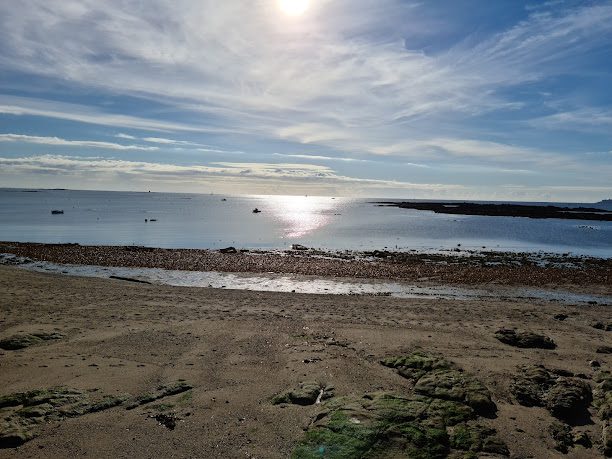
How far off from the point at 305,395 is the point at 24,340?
9630 millimetres

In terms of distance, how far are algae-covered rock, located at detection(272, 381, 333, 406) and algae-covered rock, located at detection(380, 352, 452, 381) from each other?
248 centimetres

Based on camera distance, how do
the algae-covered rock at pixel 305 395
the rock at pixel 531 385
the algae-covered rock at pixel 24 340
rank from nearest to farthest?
the algae-covered rock at pixel 305 395 < the rock at pixel 531 385 < the algae-covered rock at pixel 24 340

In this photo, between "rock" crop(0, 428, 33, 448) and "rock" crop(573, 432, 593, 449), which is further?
"rock" crop(573, 432, 593, 449)

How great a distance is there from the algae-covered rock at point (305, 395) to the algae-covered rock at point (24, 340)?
8.66 metres

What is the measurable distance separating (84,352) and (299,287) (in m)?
17.0

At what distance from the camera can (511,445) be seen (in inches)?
332

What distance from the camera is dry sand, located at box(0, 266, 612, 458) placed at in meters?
8.43

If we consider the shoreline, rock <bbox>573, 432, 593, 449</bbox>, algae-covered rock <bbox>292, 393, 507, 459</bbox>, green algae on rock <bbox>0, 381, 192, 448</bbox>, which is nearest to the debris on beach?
algae-covered rock <bbox>292, 393, 507, 459</bbox>

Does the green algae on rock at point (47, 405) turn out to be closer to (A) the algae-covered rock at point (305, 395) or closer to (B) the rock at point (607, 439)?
(A) the algae-covered rock at point (305, 395)

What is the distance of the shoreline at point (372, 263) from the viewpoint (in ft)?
107

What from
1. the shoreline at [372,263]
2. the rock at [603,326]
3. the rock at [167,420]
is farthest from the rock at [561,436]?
the shoreline at [372,263]

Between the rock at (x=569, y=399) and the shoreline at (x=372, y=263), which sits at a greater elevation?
the rock at (x=569, y=399)

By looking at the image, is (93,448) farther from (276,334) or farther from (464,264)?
(464,264)

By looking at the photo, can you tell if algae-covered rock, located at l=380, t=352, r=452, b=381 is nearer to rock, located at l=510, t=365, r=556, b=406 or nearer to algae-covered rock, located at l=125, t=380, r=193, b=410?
rock, located at l=510, t=365, r=556, b=406
